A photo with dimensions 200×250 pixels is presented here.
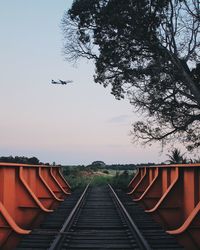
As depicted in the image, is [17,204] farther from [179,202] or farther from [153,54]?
[153,54]

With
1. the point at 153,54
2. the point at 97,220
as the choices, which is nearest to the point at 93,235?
the point at 97,220

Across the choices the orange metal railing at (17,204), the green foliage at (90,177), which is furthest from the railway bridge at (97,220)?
the green foliage at (90,177)

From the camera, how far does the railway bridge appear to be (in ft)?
27.0

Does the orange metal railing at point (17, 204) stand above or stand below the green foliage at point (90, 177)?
below

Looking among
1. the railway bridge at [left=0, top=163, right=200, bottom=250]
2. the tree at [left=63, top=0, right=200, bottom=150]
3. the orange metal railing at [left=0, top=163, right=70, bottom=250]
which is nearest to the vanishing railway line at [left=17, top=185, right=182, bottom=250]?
the railway bridge at [left=0, top=163, right=200, bottom=250]

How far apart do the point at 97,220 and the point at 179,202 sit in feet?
6.38

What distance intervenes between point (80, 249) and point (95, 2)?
24.7m

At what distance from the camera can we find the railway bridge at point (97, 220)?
8.24m

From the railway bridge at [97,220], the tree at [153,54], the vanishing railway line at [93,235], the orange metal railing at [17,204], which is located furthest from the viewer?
the tree at [153,54]

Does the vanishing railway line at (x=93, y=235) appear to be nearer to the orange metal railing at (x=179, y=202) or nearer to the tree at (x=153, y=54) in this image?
the orange metal railing at (x=179, y=202)

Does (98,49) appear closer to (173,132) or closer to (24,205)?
(173,132)

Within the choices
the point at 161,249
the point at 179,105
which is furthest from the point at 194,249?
the point at 179,105

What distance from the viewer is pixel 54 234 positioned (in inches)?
360

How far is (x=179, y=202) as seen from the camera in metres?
11.6
